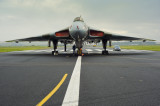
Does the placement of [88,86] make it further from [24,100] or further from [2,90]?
[2,90]

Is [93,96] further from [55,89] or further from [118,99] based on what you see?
[55,89]

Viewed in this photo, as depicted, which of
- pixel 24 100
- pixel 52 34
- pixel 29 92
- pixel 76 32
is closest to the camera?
pixel 24 100

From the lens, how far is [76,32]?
12195 millimetres

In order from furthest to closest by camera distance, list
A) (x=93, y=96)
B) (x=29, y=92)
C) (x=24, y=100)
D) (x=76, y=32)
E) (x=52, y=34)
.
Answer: (x=52, y=34), (x=76, y=32), (x=29, y=92), (x=93, y=96), (x=24, y=100)

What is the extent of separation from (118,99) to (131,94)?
51 cm

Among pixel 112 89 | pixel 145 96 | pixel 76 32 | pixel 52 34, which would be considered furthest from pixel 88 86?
pixel 52 34

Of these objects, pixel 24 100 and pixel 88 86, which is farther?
pixel 88 86

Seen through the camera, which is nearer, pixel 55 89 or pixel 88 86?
pixel 55 89

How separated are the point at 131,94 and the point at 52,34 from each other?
13564mm

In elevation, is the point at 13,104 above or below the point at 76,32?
below

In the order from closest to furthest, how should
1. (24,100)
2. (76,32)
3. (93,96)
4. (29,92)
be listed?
1. (24,100)
2. (93,96)
3. (29,92)
4. (76,32)

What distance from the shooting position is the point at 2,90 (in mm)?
3789

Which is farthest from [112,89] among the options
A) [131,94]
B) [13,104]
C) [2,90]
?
[2,90]

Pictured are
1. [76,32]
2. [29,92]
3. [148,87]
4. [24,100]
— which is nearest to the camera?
[24,100]
